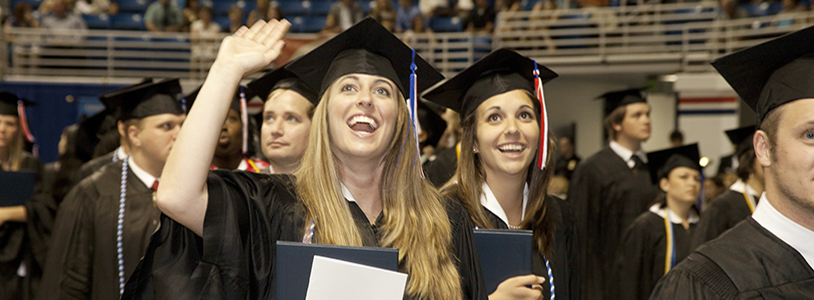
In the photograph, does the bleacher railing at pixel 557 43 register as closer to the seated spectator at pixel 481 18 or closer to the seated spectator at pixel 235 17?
the seated spectator at pixel 481 18

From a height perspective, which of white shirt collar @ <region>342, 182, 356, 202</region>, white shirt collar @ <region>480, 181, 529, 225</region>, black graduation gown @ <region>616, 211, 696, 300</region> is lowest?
black graduation gown @ <region>616, 211, 696, 300</region>

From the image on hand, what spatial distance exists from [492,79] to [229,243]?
5.11ft

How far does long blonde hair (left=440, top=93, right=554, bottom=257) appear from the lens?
9.28 feet

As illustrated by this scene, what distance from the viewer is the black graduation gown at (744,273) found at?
70.4 inches

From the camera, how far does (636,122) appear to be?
19.3ft

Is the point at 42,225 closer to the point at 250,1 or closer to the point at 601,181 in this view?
the point at 601,181

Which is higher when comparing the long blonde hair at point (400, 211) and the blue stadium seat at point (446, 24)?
the blue stadium seat at point (446, 24)

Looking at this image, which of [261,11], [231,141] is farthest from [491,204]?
[261,11]

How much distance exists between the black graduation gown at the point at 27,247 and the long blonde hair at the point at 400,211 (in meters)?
3.06

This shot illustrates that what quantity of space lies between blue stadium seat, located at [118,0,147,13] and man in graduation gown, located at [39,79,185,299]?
11.4 metres

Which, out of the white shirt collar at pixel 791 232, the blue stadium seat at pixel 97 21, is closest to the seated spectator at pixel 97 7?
the blue stadium seat at pixel 97 21

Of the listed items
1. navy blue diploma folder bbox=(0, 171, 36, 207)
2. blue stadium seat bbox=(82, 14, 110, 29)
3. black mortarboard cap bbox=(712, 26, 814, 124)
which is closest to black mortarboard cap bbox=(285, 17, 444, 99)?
black mortarboard cap bbox=(712, 26, 814, 124)

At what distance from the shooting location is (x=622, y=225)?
5547 mm

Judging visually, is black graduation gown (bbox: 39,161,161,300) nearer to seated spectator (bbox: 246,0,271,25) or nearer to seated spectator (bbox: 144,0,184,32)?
seated spectator (bbox: 246,0,271,25)
